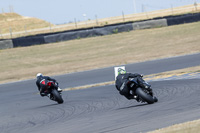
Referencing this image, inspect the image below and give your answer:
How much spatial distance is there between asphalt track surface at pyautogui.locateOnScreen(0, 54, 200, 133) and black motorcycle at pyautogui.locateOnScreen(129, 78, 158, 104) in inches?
7.2

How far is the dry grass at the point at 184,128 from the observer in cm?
655

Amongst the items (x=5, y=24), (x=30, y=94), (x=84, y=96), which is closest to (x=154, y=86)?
(x=84, y=96)

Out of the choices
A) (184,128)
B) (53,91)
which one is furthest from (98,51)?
(184,128)

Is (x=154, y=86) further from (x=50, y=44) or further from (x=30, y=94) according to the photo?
(x=50, y=44)

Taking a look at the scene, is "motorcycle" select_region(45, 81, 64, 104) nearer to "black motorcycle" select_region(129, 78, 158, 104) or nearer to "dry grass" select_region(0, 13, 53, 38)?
"black motorcycle" select_region(129, 78, 158, 104)

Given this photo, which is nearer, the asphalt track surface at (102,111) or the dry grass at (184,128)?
the dry grass at (184,128)

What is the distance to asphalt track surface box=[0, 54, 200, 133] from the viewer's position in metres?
8.20

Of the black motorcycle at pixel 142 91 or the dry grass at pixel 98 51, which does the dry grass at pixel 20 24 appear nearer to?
the dry grass at pixel 98 51

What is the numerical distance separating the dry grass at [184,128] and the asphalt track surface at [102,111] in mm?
470

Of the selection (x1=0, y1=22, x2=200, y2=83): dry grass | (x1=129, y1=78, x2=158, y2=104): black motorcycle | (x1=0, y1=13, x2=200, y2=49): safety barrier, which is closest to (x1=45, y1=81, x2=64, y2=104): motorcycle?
(x1=129, y1=78, x2=158, y2=104): black motorcycle

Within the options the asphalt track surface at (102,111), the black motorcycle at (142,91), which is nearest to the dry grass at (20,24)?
the asphalt track surface at (102,111)

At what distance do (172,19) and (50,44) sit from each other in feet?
32.1

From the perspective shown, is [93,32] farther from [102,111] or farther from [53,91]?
[102,111]

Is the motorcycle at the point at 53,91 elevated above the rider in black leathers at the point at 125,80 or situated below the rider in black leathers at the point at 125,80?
below
